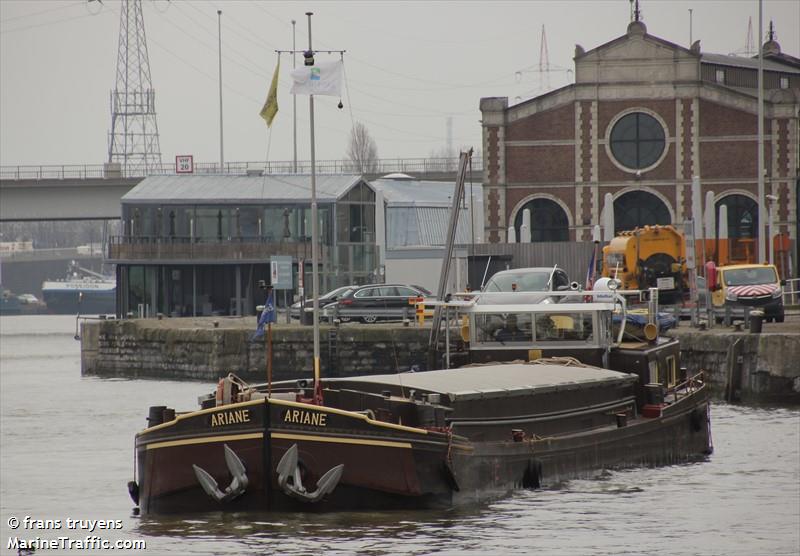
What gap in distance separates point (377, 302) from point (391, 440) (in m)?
36.2

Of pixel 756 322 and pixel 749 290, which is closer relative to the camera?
pixel 756 322

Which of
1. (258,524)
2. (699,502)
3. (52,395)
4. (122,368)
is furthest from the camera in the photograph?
(122,368)

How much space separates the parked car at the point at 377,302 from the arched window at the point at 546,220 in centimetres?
1914

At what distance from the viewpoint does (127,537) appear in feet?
71.3

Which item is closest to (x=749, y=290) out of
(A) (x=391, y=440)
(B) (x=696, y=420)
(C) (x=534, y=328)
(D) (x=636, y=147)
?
(B) (x=696, y=420)

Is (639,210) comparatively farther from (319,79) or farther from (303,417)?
(303,417)

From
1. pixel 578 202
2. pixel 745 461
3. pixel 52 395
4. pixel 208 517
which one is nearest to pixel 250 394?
pixel 208 517

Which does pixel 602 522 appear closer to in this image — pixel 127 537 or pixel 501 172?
pixel 127 537

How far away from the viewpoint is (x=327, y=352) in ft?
171

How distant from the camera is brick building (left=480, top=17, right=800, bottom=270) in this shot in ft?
244

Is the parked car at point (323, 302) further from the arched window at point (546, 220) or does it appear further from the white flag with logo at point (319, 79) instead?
the white flag with logo at point (319, 79)

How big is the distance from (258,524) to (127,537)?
76.7 inches

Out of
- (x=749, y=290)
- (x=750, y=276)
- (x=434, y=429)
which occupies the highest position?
(x=750, y=276)

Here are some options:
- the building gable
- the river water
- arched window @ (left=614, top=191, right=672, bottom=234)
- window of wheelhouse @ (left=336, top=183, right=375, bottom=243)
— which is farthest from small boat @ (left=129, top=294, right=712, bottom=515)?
window of wheelhouse @ (left=336, top=183, right=375, bottom=243)
